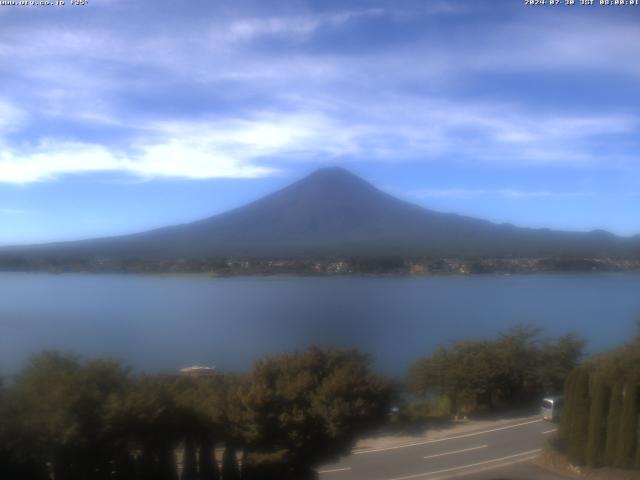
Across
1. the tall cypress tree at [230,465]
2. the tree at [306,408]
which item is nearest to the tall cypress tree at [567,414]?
the tree at [306,408]

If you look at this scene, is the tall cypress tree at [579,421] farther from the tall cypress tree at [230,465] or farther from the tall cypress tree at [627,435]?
the tall cypress tree at [230,465]

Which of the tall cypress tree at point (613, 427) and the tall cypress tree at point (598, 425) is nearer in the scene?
the tall cypress tree at point (613, 427)

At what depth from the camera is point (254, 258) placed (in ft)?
107

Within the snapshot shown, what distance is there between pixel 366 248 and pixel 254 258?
9003 mm

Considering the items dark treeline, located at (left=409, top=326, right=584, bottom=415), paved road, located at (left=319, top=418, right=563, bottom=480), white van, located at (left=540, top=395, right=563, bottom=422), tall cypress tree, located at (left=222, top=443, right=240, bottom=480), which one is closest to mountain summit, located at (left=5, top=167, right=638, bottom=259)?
dark treeline, located at (left=409, top=326, right=584, bottom=415)

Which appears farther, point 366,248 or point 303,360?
point 366,248

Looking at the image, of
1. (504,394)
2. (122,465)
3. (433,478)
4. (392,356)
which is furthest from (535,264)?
(122,465)

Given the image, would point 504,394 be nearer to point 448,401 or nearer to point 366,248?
point 448,401

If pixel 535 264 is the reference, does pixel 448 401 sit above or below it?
below

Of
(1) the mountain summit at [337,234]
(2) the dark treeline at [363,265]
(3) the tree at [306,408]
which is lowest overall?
(3) the tree at [306,408]

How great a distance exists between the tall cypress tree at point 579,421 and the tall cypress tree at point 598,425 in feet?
0.33

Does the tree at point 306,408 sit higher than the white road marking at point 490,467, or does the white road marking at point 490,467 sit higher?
the tree at point 306,408

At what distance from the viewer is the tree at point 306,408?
691 cm

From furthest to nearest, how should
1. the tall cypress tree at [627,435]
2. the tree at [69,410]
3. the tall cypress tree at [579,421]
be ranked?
the tall cypress tree at [579,421] → the tall cypress tree at [627,435] → the tree at [69,410]
